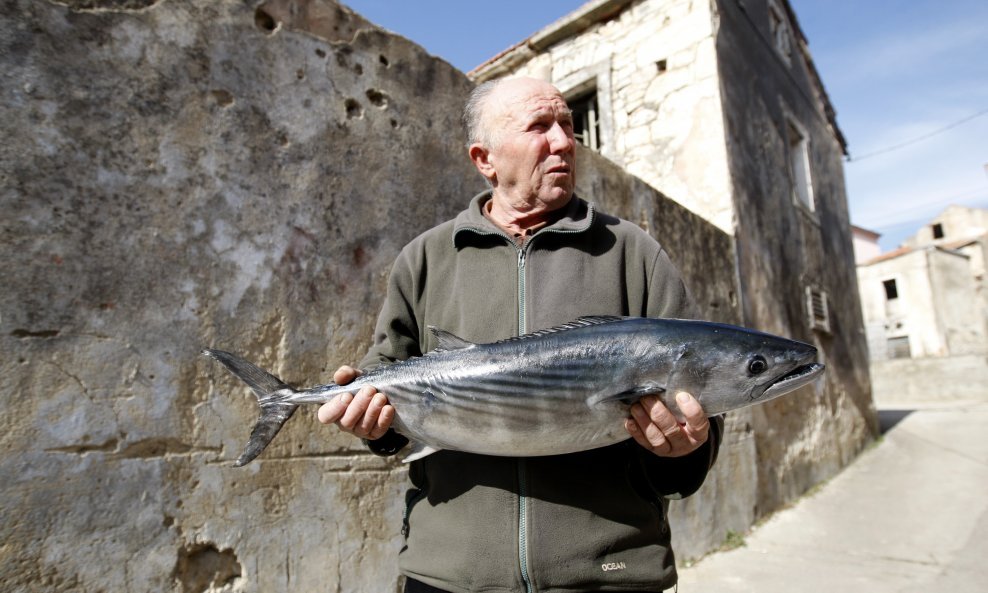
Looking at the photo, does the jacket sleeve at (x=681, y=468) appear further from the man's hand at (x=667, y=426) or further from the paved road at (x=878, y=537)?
the paved road at (x=878, y=537)

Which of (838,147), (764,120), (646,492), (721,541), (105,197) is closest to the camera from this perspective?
(646,492)

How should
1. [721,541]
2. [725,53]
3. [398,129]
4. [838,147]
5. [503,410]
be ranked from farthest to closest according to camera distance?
[838,147]
[725,53]
[721,541]
[398,129]
[503,410]

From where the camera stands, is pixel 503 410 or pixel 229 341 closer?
pixel 503 410

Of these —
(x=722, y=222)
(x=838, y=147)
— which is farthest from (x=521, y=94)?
(x=838, y=147)

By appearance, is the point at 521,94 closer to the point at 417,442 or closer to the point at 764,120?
the point at 417,442

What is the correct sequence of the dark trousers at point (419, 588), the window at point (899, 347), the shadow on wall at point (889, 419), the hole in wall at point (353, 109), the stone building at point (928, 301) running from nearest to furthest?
the dark trousers at point (419, 588) → the hole in wall at point (353, 109) → the shadow on wall at point (889, 419) → the stone building at point (928, 301) → the window at point (899, 347)

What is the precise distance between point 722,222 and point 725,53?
7.21 feet

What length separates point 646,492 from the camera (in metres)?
1.61

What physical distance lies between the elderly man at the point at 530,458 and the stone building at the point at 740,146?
12.5 ft

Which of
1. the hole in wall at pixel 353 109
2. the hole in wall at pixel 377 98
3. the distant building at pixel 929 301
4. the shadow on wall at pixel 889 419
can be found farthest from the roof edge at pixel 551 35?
the distant building at pixel 929 301

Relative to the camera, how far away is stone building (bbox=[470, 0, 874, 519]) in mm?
6801

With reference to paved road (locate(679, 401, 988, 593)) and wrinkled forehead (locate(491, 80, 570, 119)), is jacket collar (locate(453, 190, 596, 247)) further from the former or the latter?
paved road (locate(679, 401, 988, 593))

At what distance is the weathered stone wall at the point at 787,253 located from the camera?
6801 millimetres

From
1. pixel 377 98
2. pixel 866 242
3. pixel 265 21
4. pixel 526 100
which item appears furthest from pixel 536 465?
pixel 866 242
